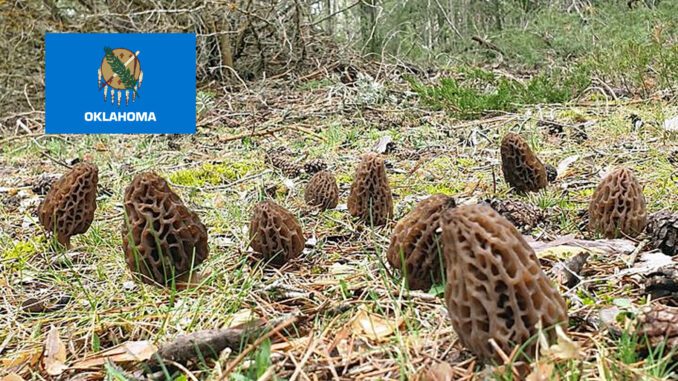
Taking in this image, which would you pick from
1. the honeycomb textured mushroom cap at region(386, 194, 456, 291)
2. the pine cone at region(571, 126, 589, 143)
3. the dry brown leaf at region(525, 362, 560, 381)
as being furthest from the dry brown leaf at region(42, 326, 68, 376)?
the pine cone at region(571, 126, 589, 143)

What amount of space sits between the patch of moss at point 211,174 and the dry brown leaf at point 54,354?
97.2 inches

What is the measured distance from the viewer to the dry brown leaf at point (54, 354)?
1963 millimetres

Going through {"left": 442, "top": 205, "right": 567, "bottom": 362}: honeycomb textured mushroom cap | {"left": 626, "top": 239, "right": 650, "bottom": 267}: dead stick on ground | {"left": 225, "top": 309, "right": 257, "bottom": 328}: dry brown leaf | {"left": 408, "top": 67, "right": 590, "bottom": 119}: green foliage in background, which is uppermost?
{"left": 408, "top": 67, "right": 590, "bottom": 119}: green foliage in background

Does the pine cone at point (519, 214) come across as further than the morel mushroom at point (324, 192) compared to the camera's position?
No

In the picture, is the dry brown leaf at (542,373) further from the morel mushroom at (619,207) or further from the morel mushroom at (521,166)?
the morel mushroom at (521,166)

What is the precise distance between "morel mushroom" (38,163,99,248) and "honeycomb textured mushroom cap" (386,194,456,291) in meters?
1.70

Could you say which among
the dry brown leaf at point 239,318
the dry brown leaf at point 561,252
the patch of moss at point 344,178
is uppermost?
the dry brown leaf at point 561,252

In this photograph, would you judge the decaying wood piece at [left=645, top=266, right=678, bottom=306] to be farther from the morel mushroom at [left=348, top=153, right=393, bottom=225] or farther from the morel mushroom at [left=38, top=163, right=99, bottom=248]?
the morel mushroom at [left=38, top=163, right=99, bottom=248]

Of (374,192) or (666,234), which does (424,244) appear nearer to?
(666,234)

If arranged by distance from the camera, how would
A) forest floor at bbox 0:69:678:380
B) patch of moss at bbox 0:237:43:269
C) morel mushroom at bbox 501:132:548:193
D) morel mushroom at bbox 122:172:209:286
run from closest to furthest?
1. forest floor at bbox 0:69:678:380
2. morel mushroom at bbox 122:172:209:286
3. patch of moss at bbox 0:237:43:269
4. morel mushroom at bbox 501:132:548:193

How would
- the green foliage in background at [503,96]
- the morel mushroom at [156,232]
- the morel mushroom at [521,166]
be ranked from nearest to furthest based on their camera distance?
the morel mushroom at [156,232]
the morel mushroom at [521,166]
the green foliage in background at [503,96]

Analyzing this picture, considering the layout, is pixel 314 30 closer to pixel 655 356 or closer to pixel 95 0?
pixel 95 0

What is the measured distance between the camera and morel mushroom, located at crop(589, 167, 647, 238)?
262 cm

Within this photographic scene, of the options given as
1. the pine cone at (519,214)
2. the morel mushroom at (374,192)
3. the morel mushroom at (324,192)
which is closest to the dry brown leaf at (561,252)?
the pine cone at (519,214)
